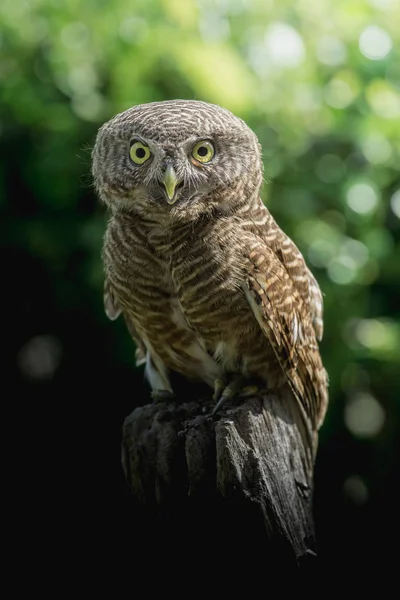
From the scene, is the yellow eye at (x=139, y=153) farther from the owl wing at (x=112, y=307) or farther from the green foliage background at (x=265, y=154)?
the green foliage background at (x=265, y=154)

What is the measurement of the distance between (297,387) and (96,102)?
7.99 feet

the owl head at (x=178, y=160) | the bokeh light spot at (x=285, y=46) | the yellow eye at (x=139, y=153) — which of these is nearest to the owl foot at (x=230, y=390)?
the owl head at (x=178, y=160)

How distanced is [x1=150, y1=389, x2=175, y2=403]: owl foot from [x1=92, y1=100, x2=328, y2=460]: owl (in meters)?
0.19

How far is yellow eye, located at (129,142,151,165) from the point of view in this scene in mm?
3111

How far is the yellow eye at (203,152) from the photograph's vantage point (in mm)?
3109

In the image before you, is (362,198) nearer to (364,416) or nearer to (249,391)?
(364,416)

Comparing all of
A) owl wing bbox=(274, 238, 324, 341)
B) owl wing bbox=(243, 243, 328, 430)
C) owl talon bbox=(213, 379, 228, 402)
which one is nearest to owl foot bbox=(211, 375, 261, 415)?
owl talon bbox=(213, 379, 228, 402)

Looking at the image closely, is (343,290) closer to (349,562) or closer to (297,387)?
(297,387)

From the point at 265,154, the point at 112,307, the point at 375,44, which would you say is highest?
the point at 375,44

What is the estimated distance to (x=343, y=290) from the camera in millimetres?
4578

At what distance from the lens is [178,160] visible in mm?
3010

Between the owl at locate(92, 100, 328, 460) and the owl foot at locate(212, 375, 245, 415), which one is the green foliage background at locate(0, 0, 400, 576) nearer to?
the owl at locate(92, 100, 328, 460)

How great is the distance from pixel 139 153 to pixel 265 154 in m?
Answer: 1.52

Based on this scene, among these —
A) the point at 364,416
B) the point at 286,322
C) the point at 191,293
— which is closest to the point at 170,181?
the point at 191,293
